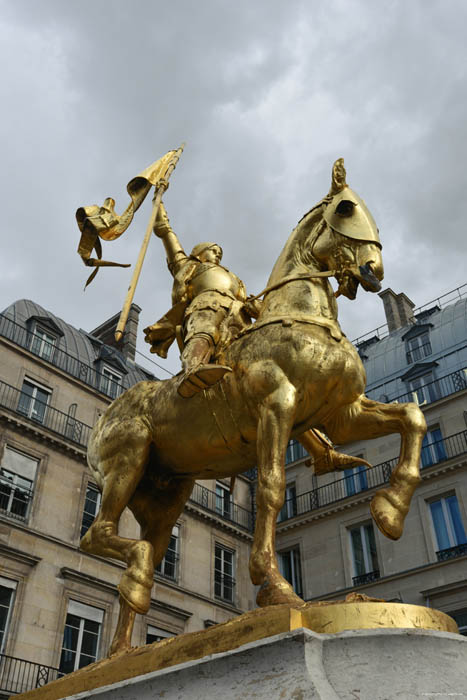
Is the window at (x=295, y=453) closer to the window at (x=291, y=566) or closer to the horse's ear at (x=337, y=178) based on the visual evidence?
the window at (x=291, y=566)

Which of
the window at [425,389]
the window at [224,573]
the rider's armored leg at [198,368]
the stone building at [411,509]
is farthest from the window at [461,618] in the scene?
the rider's armored leg at [198,368]

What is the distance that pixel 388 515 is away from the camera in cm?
323

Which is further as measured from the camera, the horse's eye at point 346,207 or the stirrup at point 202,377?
the horse's eye at point 346,207

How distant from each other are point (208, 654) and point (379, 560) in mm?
18291

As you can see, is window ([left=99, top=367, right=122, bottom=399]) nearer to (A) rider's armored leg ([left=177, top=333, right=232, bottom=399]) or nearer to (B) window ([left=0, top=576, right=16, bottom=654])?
(B) window ([left=0, top=576, right=16, bottom=654])

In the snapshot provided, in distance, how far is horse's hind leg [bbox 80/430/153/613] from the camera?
11.5 ft

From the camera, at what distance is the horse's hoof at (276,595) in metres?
2.93

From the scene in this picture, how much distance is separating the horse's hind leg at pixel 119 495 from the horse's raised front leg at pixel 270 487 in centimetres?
64

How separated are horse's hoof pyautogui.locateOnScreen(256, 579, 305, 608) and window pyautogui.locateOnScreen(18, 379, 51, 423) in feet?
56.6

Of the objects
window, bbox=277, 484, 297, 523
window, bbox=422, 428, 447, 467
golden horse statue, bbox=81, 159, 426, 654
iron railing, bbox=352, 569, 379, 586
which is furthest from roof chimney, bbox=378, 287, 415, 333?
golden horse statue, bbox=81, 159, 426, 654

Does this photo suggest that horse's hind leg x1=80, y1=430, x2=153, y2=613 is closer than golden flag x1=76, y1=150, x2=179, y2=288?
Yes

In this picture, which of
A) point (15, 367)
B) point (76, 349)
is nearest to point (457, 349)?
point (76, 349)

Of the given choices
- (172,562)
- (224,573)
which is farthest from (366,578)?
(172,562)

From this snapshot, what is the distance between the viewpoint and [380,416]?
12.2ft
